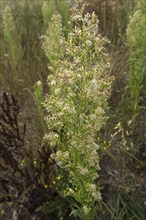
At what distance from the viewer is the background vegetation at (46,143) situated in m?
2.87

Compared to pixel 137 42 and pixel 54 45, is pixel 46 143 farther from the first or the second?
pixel 137 42

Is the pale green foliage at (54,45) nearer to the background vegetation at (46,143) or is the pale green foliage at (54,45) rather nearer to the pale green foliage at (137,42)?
the background vegetation at (46,143)

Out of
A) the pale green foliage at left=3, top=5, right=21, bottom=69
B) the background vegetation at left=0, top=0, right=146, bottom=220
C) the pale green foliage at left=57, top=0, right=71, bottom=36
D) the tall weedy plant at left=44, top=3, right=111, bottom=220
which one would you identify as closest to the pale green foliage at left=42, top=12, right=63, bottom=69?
the background vegetation at left=0, top=0, right=146, bottom=220

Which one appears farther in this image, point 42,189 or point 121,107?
point 121,107

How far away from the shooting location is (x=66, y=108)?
183 cm

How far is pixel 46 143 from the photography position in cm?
330

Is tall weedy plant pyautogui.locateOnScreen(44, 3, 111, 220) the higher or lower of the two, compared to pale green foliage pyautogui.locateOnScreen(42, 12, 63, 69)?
lower

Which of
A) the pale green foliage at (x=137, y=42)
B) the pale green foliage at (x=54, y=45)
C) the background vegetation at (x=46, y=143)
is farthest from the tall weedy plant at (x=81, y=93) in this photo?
the pale green foliage at (x=137, y=42)

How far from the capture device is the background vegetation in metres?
2.87

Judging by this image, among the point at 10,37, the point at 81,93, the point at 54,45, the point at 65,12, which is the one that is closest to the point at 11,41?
the point at 10,37

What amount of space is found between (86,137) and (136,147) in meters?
1.45

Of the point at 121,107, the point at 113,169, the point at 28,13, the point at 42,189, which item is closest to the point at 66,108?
the point at 42,189

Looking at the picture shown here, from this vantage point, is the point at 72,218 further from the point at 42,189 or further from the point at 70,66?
the point at 70,66

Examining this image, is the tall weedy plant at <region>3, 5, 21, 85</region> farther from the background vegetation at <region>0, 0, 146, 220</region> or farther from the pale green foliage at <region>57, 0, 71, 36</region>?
the pale green foliage at <region>57, 0, 71, 36</region>
